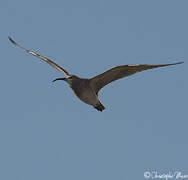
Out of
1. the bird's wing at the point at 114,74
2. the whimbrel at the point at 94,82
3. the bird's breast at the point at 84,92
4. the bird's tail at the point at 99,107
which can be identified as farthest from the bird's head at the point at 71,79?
the bird's tail at the point at 99,107

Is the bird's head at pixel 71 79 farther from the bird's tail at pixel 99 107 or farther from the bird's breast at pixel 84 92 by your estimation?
the bird's tail at pixel 99 107

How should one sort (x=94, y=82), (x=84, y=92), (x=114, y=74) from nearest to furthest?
(x=84, y=92)
(x=114, y=74)
(x=94, y=82)

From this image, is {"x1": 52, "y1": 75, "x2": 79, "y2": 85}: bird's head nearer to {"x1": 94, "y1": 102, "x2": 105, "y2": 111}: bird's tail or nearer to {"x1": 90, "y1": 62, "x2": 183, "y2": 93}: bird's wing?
{"x1": 90, "y1": 62, "x2": 183, "y2": 93}: bird's wing

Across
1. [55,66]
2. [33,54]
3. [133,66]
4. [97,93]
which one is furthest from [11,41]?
[133,66]

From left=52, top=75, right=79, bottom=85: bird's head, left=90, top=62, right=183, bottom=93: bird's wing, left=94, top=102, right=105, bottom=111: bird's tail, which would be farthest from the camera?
left=94, top=102, right=105, bottom=111: bird's tail

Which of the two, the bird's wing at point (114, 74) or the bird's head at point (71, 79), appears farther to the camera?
the bird's head at point (71, 79)

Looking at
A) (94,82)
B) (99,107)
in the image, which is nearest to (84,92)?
(94,82)

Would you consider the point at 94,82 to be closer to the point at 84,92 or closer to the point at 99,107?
the point at 84,92

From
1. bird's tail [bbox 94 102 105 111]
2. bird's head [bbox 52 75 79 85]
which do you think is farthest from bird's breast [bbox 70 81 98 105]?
bird's tail [bbox 94 102 105 111]

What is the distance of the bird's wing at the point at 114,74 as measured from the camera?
18.7 m

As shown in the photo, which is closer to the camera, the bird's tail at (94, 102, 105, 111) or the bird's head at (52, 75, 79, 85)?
the bird's head at (52, 75, 79, 85)

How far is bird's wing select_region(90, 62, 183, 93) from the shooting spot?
18.7m

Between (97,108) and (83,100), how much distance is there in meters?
0.79

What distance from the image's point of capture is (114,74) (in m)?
19.7
